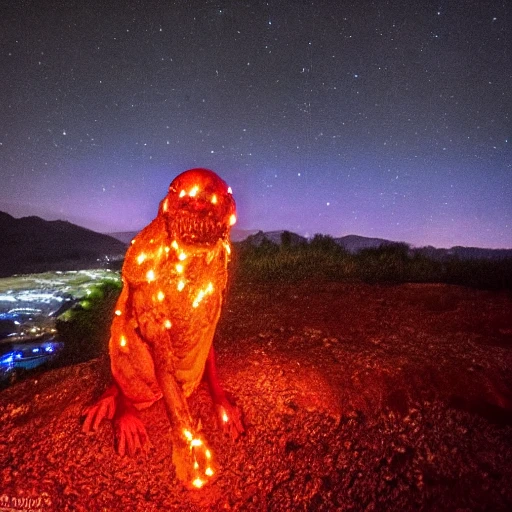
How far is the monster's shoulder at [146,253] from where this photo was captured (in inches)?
86.8

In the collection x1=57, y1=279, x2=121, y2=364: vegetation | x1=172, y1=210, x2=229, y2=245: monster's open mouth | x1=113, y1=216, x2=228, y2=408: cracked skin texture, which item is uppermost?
x1=172, y1=210, x2=229, y2=245: monster's open mouth

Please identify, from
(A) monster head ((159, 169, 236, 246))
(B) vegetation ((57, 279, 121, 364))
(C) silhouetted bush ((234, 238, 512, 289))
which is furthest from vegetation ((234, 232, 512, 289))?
(A) monster head ((159, 169, 236, 246))

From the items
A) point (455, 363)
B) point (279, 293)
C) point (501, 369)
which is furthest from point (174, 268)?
point (279, 293)

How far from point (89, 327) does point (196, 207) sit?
5403 millimetres

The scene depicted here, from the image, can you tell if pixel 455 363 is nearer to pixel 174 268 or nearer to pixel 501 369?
pixel 501 369

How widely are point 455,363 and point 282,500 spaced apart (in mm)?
2210

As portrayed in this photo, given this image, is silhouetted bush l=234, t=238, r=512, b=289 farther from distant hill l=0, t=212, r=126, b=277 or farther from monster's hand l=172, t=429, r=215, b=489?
distant hill l=0, t=212, r=126, b=277

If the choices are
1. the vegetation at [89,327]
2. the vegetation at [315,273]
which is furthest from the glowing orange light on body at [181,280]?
the vegetation at [315,273]

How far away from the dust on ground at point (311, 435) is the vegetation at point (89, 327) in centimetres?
192

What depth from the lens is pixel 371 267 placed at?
796cm

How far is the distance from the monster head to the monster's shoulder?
0.28 feet

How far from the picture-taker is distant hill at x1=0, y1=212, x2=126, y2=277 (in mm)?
41531

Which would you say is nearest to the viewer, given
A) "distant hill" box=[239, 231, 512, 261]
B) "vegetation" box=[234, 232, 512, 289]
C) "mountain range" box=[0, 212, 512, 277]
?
"vegetation" box=[234, 232, 512, 289]

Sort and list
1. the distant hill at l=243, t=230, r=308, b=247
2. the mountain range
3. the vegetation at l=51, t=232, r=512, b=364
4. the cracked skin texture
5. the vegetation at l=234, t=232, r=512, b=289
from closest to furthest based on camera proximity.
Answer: the cracked skin texture
the vegetation at l=51, t=232, r=512, b=364
the vegetation at l=234, t=232, r=512, b=289
the distant hill at l=243, t=230, r=308, b=247
the mountain range
